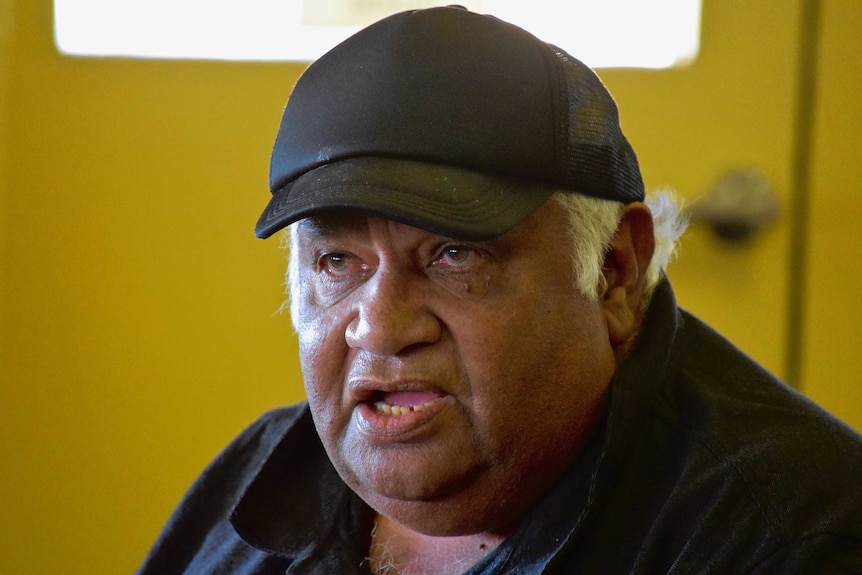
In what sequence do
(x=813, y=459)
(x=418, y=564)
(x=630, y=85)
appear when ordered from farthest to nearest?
(x=630, y=85) → (x=418, y=564) → (x=813, y=459)

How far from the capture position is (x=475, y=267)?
1.00 metres

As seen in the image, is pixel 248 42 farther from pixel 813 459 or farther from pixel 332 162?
pixel 813 459

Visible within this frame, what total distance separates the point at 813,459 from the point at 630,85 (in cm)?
104

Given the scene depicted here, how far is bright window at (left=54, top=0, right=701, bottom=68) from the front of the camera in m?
1.87

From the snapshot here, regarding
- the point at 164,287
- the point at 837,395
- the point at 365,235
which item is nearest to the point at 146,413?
the point at 164,287

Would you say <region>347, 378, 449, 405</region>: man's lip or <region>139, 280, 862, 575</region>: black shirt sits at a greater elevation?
<region>347, 378, 449, 405</region>: man's lip

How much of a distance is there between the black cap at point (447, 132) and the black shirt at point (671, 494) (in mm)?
231

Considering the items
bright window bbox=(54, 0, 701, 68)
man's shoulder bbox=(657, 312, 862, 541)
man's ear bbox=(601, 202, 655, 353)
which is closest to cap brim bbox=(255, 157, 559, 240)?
man's ear bbox=(601, 202, 655, 353)

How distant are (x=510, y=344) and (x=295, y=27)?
1182 millimetres

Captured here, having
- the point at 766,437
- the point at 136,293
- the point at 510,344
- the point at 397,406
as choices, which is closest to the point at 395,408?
the point at 397,406

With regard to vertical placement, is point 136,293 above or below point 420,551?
above

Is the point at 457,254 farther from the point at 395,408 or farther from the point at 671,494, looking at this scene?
the point at 671,494

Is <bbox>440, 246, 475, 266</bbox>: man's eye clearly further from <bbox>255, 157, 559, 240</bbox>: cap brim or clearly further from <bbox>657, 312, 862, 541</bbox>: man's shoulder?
<bbox>657, 312, 862, 541</bbox>: man's shoulder

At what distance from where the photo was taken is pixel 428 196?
972 mm
